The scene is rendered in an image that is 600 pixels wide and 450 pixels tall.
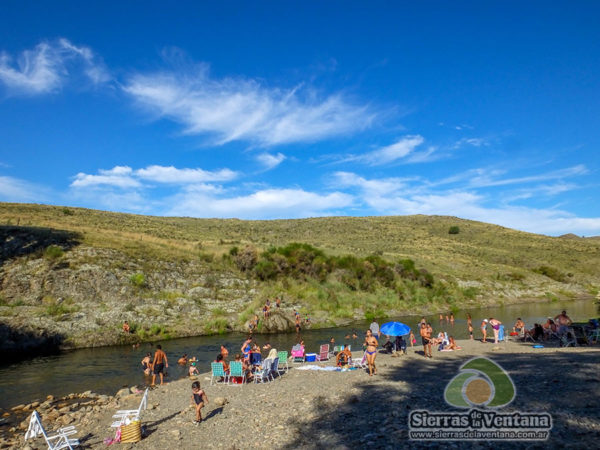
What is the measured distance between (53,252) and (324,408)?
3199cm

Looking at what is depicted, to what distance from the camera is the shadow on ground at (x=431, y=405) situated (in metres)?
8.25

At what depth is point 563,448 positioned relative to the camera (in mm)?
7262

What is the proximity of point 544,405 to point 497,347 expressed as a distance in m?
13.6

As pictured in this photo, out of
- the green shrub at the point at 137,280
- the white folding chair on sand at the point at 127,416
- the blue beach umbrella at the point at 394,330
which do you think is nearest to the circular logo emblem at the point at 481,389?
the blue beach umbrella at the point at 394,330

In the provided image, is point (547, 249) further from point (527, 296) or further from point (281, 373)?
point (281, 373)

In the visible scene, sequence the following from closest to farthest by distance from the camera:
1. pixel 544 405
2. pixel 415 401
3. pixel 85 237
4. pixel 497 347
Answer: pixel 544 405, pixel 415 401, pixel 497 347, pixel 85 237

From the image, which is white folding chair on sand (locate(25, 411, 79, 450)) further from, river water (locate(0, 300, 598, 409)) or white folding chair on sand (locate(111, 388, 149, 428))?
river water (locate(0, 300, 598, 409))

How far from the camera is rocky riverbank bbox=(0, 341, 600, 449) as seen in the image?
361 inches

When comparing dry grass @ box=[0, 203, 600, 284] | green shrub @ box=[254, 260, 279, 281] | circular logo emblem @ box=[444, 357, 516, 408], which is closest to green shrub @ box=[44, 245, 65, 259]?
dry grass @ box=[0, 203, 600, 284]

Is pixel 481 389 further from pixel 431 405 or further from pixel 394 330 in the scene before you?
pixel 394 330

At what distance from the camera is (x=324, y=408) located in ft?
38.4

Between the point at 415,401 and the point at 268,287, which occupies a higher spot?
the point at 268,287

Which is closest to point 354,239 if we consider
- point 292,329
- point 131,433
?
point 292,329

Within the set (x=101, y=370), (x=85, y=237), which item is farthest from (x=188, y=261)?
(x=101, y=370)
